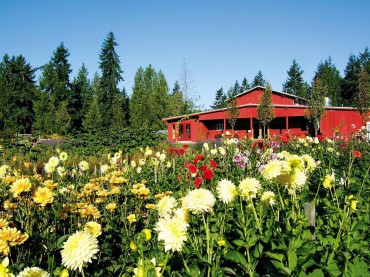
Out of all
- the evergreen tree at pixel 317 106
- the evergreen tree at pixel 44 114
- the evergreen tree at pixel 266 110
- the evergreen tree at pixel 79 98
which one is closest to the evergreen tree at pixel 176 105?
the evergreen tree at pixel 79 98

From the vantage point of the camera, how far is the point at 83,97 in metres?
52.3

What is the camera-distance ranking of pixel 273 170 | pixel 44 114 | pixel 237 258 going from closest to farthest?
pixel 237 258, pixel 273 170, pixel 44 114

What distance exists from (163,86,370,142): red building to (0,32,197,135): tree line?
34.0 ft

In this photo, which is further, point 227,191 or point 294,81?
point 294,81

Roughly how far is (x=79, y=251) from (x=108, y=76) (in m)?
51.5

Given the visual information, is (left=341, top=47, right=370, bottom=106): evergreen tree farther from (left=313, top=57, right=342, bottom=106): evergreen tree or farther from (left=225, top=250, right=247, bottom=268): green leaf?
(left=225, top=250, right=247, bottom=268): green leaf

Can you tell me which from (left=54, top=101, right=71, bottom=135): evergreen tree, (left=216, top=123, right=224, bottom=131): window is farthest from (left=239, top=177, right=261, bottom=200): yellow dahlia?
(left=54, top=101, right=71, bottom=135): evergreen tree

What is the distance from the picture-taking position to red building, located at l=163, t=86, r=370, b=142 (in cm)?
2909

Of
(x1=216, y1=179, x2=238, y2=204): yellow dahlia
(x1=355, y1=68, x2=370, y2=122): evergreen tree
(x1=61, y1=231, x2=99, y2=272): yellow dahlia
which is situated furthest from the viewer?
(x1=355, y1=68, x2=370, y2=122): evergreen tree

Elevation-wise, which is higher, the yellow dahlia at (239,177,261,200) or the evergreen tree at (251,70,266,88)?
the evergreen tree at (251,70,266,88)

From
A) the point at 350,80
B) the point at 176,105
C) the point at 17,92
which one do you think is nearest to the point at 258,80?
the point at 350,80

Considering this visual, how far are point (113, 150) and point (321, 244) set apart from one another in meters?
11.2

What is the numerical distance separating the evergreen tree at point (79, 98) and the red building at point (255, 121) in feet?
63.7

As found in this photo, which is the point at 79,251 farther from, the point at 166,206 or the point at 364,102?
the point at 364,102
